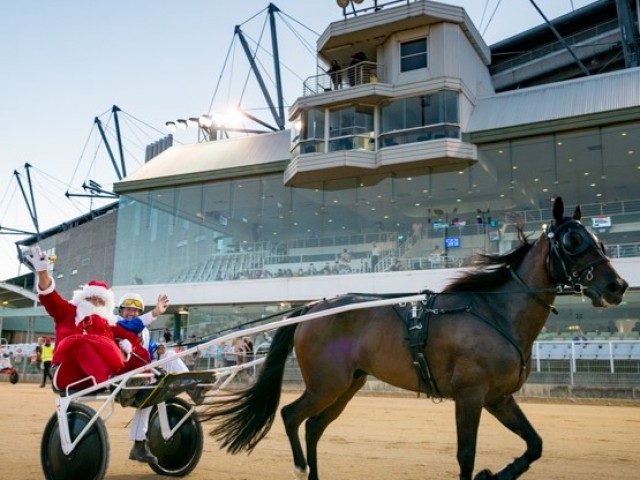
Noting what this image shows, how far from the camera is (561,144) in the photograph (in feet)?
79.7

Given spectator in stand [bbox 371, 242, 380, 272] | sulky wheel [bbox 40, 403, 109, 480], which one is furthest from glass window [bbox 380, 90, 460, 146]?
sulky wheel [bbox 40, 403, 109, 480]

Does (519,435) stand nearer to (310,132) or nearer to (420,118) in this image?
(420,118)

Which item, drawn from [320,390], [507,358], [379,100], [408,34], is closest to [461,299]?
[507,358]

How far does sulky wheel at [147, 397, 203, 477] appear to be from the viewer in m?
6.18

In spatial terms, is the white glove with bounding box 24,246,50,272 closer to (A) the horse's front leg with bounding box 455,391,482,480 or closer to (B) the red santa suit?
(B) the red santa suit

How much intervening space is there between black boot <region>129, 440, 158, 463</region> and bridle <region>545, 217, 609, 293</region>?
3.98 meters

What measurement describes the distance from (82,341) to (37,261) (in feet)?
2.86

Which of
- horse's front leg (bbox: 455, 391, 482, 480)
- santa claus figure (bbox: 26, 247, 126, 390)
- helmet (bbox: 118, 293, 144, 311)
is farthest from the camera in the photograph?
helmet (bbox: 118, 293, 144, 311)

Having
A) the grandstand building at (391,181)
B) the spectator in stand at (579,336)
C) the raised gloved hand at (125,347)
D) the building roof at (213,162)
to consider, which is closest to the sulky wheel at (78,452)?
the raised gloved hand at (125,347)

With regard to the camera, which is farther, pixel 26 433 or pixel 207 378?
pixel 26 433

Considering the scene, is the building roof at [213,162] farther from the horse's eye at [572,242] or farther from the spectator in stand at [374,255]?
the horse's eye at [572,242]

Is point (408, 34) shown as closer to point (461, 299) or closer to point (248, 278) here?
point (248, 278)

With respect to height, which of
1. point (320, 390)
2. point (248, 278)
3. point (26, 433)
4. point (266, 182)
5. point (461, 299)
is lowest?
point (26, 433)

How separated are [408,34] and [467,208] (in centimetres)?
867
